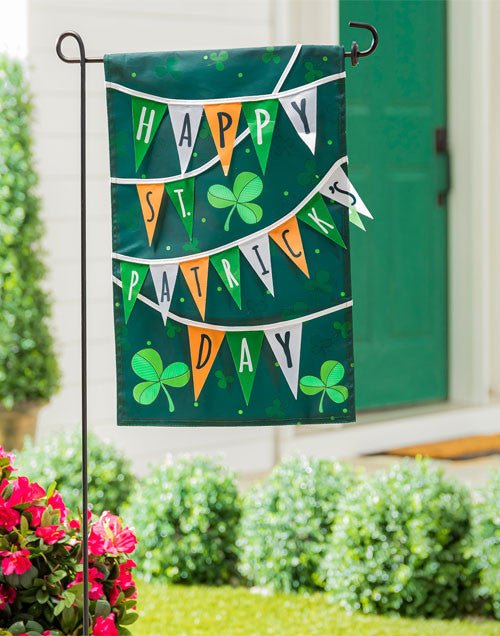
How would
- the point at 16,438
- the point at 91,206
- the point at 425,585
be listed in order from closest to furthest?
the point at 425,585 → the point at 16,438 → the point at 91,206

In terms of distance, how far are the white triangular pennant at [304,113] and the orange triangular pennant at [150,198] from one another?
269mm

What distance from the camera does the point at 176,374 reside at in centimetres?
224

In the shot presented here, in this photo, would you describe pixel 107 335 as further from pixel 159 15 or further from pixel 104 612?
pixel 104 612

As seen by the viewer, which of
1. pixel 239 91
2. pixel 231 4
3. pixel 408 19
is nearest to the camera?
pixel 239 91

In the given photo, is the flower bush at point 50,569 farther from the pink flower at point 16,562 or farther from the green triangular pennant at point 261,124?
the green triangular pennant at point 261,124

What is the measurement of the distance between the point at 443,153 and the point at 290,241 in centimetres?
461

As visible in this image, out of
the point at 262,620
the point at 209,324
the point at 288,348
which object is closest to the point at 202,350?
the point at 209,324

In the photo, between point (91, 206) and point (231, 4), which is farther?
point (231, 4)

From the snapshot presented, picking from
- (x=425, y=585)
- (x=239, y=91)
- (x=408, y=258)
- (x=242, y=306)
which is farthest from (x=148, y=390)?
(x=408, y=258)

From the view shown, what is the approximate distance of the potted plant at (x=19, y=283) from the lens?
4801mm

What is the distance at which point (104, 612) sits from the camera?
227 cm

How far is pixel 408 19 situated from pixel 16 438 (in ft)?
10.2

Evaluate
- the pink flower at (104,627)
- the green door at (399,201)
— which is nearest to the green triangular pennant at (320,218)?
the pink flower at (104,627)

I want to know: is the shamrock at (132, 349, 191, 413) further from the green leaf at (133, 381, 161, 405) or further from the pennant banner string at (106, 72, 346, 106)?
the pennant banner string at (106, 72, 346, 106)
